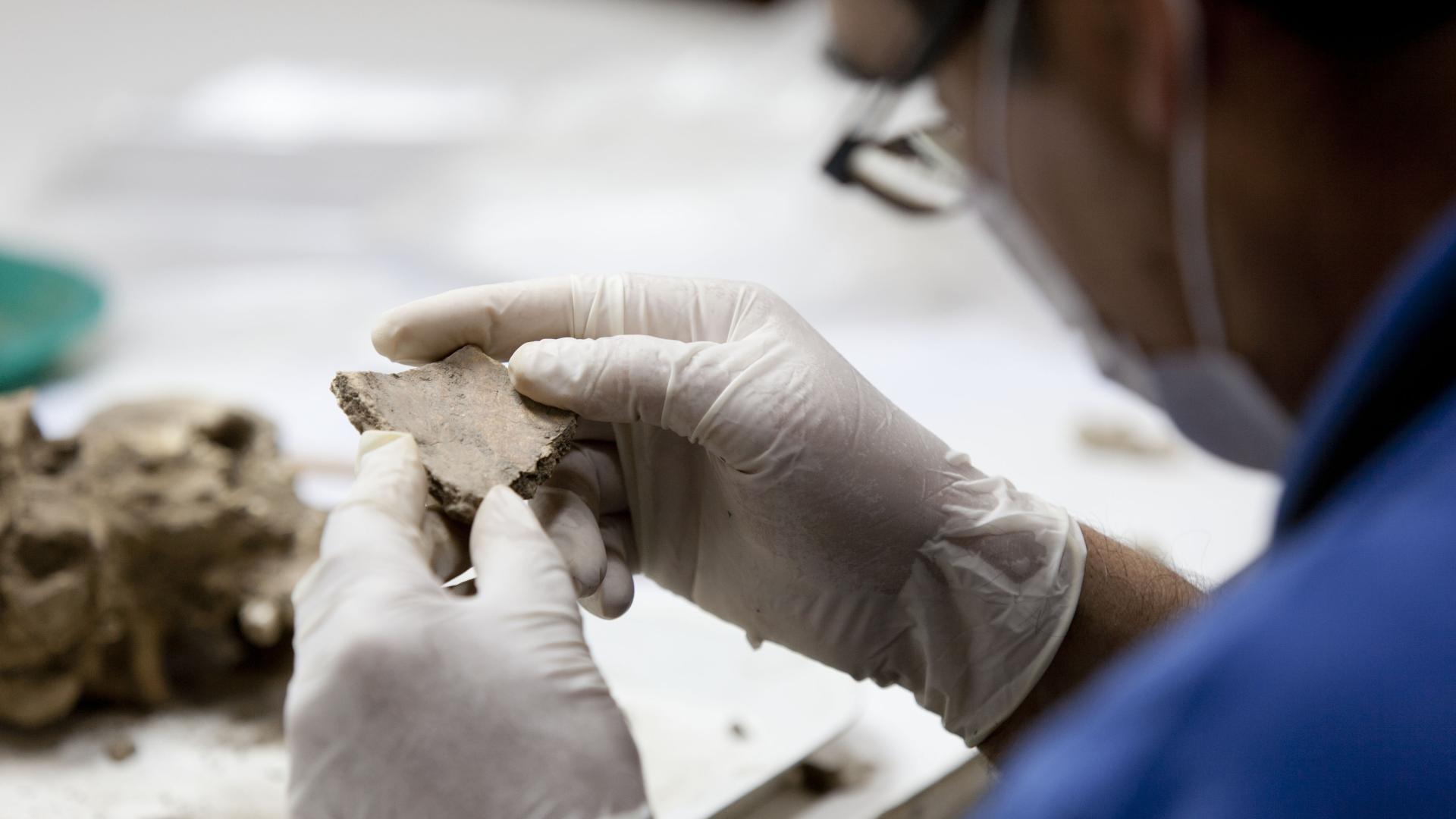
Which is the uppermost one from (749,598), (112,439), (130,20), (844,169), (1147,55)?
(1147,55)

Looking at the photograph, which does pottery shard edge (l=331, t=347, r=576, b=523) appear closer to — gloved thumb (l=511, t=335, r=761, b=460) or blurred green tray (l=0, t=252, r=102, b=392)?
gloved thumb (l=511, t=335, r=761, b=460)

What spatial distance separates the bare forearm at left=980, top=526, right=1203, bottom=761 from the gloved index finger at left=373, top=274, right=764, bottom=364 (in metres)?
0.49

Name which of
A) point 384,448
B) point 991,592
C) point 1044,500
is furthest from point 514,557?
point 1044,500

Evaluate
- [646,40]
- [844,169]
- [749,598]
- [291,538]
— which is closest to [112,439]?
[291,538]

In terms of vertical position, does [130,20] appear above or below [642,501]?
below

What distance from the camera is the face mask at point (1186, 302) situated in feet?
2.93

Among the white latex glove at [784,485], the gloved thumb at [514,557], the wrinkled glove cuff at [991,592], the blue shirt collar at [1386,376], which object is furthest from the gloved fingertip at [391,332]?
the blue shirt collar at [1386,376]

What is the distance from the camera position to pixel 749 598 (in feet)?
4.54

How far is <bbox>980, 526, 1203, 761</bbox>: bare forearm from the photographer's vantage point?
1301 millimetres

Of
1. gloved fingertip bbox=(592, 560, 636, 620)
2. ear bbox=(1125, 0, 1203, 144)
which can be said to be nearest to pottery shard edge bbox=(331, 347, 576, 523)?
gloved fingertip bbox=(592, 560, 636, 620)

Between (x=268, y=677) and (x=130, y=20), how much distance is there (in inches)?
130

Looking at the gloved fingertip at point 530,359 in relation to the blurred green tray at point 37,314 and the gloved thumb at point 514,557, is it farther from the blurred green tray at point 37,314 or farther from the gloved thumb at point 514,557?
the blurred green tray at point 37,314

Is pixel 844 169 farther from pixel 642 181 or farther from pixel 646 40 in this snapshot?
pixel 646 40

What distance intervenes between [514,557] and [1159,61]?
2.15 ft
